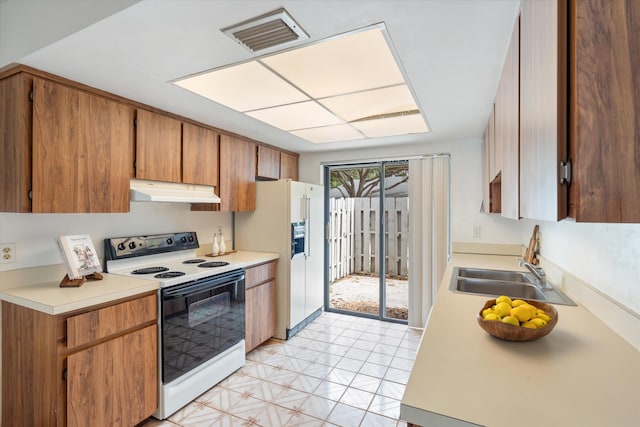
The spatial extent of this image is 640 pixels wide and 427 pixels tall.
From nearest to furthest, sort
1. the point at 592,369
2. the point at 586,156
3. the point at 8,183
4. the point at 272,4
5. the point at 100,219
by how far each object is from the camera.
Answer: the point at 586,156 → the point at 592,369 → the point at 272,4 → the point at 8,183 → the point at 100,219

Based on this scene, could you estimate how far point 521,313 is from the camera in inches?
46.8

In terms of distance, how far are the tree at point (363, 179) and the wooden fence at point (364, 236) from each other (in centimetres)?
11

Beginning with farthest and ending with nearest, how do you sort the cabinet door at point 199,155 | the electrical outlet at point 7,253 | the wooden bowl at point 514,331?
1. the cabinet door at point 199,155
2. the electrical outlet at point 7,253
3. the wooden bowl at point 514,331

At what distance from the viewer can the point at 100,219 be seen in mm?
2293

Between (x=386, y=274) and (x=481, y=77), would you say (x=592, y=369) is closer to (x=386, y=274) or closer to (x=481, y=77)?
(x=481, y=77)

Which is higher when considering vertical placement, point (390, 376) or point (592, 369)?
point (592, 369)

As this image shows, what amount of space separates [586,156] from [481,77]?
4.54 ft

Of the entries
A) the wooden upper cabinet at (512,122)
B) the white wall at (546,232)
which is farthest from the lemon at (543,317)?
the wooden upper cabinet at (512,122)

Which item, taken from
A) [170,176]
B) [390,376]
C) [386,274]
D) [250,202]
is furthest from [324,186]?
[390,376]

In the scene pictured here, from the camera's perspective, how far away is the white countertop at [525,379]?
763 mm

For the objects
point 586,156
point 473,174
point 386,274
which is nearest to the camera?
point 586,156

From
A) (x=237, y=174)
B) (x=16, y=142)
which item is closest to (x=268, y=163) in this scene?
(x=237, y=174)

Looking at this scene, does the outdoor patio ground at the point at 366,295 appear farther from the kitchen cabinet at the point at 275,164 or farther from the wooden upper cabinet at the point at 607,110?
the wooden upper cabinet at the point at 607,110

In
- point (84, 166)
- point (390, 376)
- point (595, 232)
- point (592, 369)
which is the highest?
point (84, 166)
